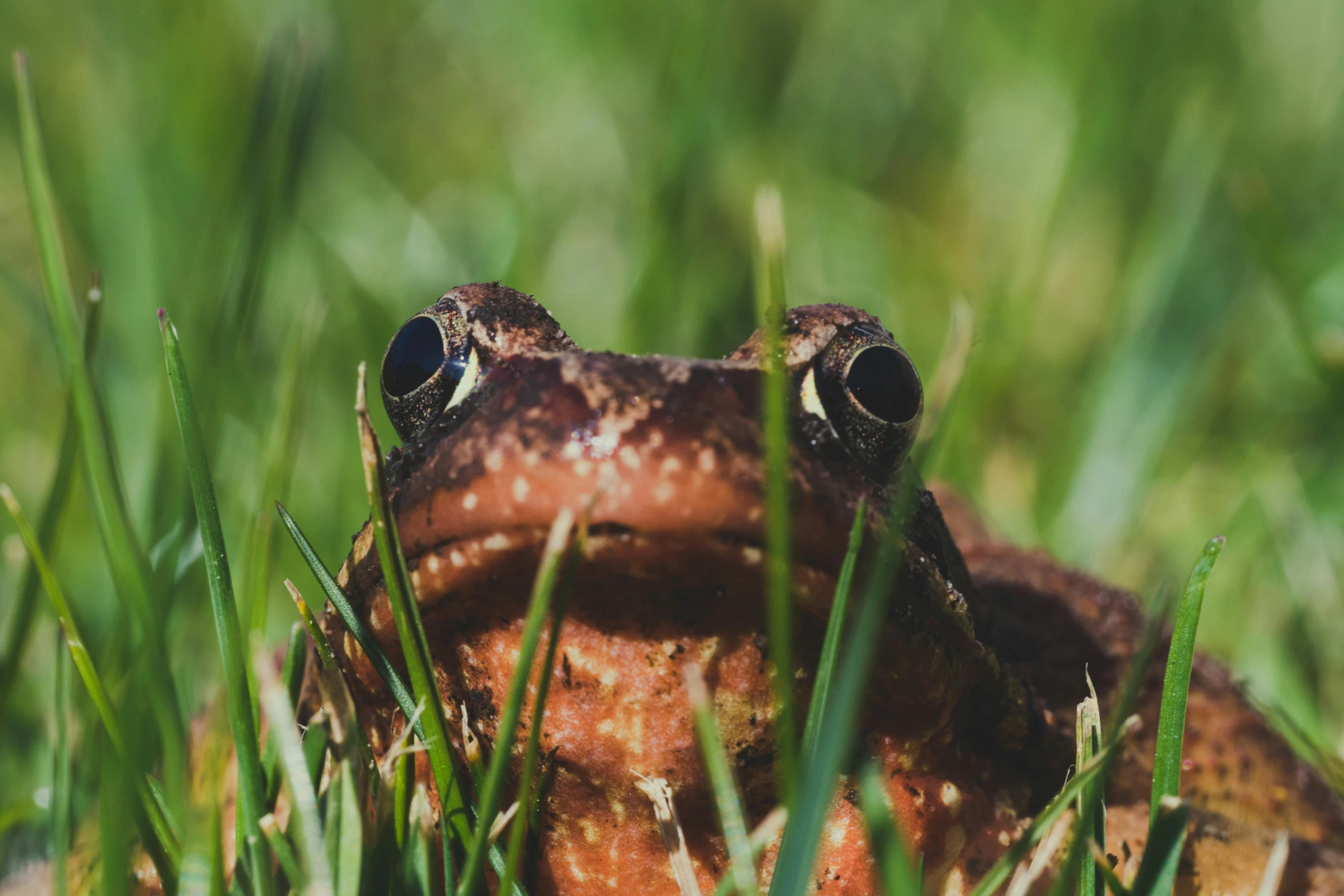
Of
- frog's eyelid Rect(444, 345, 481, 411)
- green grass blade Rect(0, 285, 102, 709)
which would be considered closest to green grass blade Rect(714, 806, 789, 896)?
frog's eyelid Rect(444, 345, 481, 411)

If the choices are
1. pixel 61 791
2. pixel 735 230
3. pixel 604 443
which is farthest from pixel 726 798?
pixel 735 230

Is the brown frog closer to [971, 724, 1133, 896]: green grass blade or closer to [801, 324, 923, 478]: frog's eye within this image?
A: [801, 324, 923, 478]: frog's eye

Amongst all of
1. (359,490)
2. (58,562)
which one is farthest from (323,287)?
(58,562)

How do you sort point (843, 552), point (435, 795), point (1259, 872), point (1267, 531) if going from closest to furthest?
1. point (843, 552)
2. point (435, 795)
3. point (1259, 872)
4. point (1267, 531)

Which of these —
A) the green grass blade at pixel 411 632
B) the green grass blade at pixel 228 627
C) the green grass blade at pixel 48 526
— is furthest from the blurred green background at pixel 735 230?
the green grass blade at pixel 411 632

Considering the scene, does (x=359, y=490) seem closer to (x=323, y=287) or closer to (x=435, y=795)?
(x=323, y=287)

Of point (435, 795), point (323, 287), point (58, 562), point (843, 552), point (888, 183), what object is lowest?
point (435, 795)

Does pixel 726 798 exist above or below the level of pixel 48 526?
below

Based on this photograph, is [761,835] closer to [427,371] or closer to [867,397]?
[867,397]
